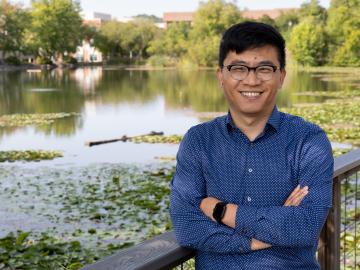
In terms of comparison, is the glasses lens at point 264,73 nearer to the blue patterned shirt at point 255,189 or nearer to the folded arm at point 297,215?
the blue patterned shirt at point 255,189

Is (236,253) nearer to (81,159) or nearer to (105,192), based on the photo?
(105,192)

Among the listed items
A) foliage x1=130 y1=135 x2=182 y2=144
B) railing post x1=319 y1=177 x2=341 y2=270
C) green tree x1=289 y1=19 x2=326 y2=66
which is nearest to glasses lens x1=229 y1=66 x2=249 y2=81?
railing post x1=319 y1=177 x2=341 y2=270

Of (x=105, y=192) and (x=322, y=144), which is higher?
(x=322, y=144)

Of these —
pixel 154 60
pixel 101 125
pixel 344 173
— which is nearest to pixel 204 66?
pixel 154 60

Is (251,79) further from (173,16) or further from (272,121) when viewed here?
(173,16)

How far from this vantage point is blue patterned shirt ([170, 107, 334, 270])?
1.47m

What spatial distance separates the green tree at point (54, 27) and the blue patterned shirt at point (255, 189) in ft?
219

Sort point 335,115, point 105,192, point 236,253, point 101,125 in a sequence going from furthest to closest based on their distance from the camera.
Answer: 1. point 101,125
2. point 335,115
3. point 105,192
4. point 236,253

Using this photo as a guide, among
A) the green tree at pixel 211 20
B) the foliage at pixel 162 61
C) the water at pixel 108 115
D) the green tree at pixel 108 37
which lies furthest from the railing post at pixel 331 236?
the green tree at pixel 108 37

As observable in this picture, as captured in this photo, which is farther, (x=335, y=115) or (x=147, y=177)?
(x=335, y=115)

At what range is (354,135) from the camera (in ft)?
41.3

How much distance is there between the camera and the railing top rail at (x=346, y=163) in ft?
6.34

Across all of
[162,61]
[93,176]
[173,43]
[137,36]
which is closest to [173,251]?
[93,176]

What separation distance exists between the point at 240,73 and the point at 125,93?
28198 mm
